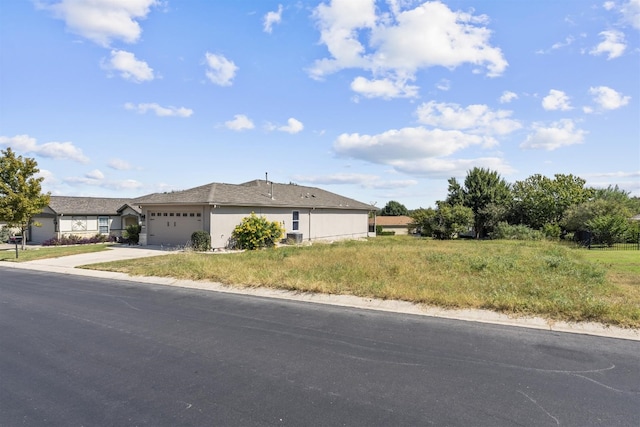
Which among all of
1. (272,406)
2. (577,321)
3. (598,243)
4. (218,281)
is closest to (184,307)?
(218,281)

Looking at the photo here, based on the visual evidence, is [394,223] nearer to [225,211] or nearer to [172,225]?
[225,211]

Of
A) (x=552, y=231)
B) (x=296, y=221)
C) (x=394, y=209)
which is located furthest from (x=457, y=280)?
(x=394, y=209)

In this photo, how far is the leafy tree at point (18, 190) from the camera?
2012 cm

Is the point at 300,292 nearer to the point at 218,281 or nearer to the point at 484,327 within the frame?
the point at 218,281

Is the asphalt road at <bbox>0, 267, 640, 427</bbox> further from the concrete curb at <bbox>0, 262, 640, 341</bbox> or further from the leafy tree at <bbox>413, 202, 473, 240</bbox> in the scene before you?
the leafy tree at <bbox>413, 202, 473, 240</bbox>

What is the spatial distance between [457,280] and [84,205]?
3345 cm

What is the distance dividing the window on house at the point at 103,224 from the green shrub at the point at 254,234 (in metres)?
16.8

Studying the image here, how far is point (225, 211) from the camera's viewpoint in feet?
73.1

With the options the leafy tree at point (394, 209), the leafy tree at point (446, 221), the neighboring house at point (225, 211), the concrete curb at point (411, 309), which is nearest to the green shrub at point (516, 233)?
the leafy tree at point (446, 221)

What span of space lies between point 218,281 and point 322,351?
20.2 ft

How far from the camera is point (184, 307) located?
309 inches

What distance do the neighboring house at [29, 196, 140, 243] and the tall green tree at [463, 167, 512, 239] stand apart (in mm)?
32771

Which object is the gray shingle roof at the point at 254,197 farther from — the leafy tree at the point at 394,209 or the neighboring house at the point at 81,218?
the leafy tree at the point at 394,209

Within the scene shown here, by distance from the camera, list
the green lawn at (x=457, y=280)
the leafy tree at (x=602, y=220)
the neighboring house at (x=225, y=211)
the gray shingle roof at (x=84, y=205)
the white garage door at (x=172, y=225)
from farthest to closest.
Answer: the gray shingle roof at (x=84, y=205)
the leafy tree at (x=602, y=220)
the white garage door at (x=172, y=225)
the neighboring house at (x=225, y=211)
the green lawn at (x=457, y=280)
